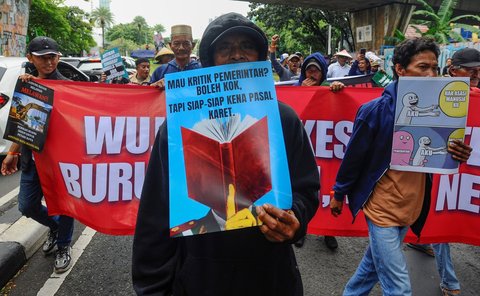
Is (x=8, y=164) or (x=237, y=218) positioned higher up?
(x=237, y=218)

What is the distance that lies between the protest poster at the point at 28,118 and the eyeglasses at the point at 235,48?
2.29 metres

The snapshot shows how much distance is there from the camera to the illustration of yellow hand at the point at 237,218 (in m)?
1.14

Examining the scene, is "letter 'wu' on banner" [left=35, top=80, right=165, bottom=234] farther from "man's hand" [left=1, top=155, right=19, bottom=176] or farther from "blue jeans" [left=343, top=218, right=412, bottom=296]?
"blue jeans" [left=343, top=218, right=412, bottom=296]

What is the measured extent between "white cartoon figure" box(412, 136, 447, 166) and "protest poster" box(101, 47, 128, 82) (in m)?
5.13

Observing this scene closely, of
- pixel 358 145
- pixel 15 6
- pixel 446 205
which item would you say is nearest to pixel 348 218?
pixel 446 205

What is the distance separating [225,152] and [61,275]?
2.80 metres

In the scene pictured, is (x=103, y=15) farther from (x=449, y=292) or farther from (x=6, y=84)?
(x=449, y=292)

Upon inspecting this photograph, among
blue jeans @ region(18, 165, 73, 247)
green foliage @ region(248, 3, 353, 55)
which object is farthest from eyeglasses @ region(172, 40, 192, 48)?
green foliage @ region(248, 3, 353, 55)

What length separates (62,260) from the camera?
11.0ft

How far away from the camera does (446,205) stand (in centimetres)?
315

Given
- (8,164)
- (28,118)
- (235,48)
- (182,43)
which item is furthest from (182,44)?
(235,48)

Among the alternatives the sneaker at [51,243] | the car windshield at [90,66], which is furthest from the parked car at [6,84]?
the car windshield at [90,66]

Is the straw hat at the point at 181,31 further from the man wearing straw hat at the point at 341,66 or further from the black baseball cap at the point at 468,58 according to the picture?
the man wearing straw hat at the point at 341,66

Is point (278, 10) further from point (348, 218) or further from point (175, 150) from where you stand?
point (175, 150)
